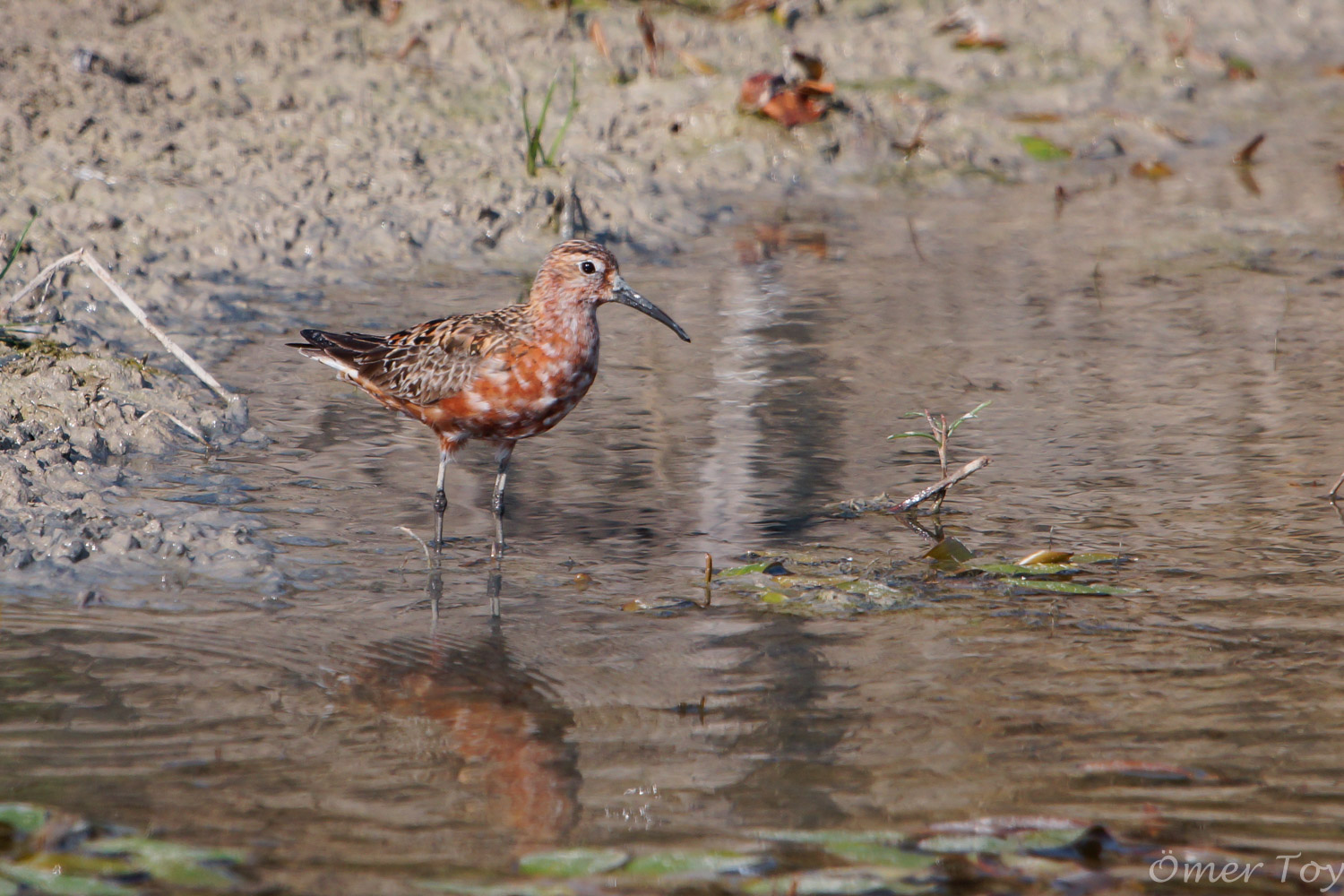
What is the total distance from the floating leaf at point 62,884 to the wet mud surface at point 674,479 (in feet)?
0.49

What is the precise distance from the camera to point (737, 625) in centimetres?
481

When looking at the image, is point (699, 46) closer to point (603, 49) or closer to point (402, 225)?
point (603, 49)

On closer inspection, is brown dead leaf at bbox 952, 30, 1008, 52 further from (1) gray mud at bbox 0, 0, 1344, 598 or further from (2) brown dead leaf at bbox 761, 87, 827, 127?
(2) brown dead leaf at bbox 761, 87, 827, 127

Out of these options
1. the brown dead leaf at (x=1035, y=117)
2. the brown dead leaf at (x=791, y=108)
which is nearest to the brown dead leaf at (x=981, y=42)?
the brown dead leaf at (x=1035, y=117)

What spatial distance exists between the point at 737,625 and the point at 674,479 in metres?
1.46

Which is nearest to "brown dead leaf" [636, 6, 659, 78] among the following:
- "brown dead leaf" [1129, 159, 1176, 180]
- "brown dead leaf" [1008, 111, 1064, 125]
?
"brown dead leaf" [1008, 111, 1064, 125]

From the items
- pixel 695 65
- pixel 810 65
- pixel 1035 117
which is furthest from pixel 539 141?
pixel 1035 117

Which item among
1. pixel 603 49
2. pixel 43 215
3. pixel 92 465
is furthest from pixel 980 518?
pixel 603 49

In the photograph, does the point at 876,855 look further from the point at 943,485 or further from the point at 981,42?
the point at 981,42

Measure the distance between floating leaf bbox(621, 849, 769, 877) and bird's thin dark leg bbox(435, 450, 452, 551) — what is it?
245 cm

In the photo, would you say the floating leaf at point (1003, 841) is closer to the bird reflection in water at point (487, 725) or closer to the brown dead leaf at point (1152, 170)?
the bird reflection in water at point (487, 725)

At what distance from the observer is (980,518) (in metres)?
5.79

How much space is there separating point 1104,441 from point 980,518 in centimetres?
114

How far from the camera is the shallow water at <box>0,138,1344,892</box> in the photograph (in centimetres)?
366
